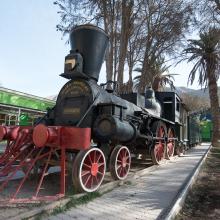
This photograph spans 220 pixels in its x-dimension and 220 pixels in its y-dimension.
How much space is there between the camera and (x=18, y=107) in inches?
847

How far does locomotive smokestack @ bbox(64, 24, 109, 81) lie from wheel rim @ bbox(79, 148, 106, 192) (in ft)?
6.21

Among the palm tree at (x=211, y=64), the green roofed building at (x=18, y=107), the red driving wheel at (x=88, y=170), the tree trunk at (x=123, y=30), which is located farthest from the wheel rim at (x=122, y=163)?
the palm tree at (x=211, y=64)

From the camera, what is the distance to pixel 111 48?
15.8 metres

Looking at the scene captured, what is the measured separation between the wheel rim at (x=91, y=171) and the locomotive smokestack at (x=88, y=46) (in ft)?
6.21

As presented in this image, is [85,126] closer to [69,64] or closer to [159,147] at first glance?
[69,64]

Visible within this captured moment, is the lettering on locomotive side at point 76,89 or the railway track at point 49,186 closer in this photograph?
the railway track at point 49,186

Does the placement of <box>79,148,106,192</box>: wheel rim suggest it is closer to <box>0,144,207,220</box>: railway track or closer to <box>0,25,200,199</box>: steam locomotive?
<box>0,25,200,199</box>: steam locomotive

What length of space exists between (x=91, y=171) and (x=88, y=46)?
277cm

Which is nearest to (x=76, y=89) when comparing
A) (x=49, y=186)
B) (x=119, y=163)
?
(x=119, y=163)

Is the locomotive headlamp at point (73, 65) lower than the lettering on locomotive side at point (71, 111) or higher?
higher

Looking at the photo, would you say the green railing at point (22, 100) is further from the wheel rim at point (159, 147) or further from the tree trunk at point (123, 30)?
the wheel rim at point (159, 147)

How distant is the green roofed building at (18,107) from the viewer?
20.5 m

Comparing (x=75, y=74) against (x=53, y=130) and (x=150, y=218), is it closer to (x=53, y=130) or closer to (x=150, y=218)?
(x=53, y=130)

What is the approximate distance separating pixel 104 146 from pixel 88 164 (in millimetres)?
1322
